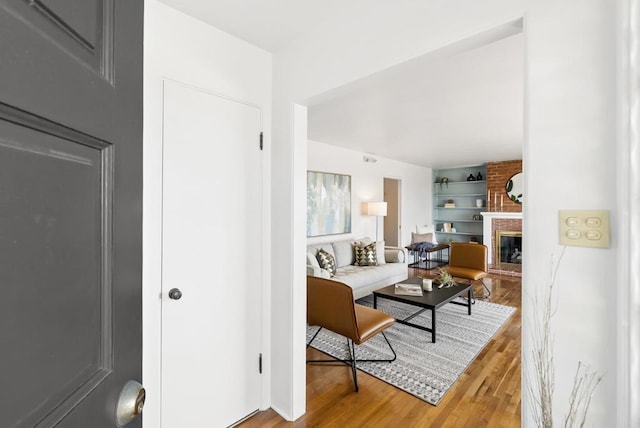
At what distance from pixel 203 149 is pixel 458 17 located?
141cm

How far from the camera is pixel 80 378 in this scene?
0.52m

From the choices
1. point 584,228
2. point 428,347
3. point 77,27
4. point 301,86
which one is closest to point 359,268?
point 428,347

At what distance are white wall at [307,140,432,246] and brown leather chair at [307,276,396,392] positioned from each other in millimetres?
2355

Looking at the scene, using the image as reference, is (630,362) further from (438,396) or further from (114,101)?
(438,396)

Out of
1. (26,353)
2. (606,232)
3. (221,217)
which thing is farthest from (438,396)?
(26,353)

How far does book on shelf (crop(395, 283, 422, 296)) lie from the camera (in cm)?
347

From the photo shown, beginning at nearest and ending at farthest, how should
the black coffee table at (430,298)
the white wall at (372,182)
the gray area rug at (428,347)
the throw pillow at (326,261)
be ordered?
the gray area rug at (428,347), the black coffee table at (430,298), the throw pillow at (326,261), the white wall at (372,182)

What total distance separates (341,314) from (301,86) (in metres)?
1.72

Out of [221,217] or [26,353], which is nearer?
[26,353]

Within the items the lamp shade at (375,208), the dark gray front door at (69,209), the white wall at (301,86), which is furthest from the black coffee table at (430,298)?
the dark gray front door at (69,209)

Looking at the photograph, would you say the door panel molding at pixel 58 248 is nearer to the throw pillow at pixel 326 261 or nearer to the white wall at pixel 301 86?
the white wall at pixel 301 86

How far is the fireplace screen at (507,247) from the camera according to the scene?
6613 mm

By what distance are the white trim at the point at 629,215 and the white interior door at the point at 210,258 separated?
1737mm

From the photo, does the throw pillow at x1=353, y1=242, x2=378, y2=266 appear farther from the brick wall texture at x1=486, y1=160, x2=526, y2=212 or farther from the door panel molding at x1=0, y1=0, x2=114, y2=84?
the door panel molding at x1=0, y1=0, x2=114, y2=84
